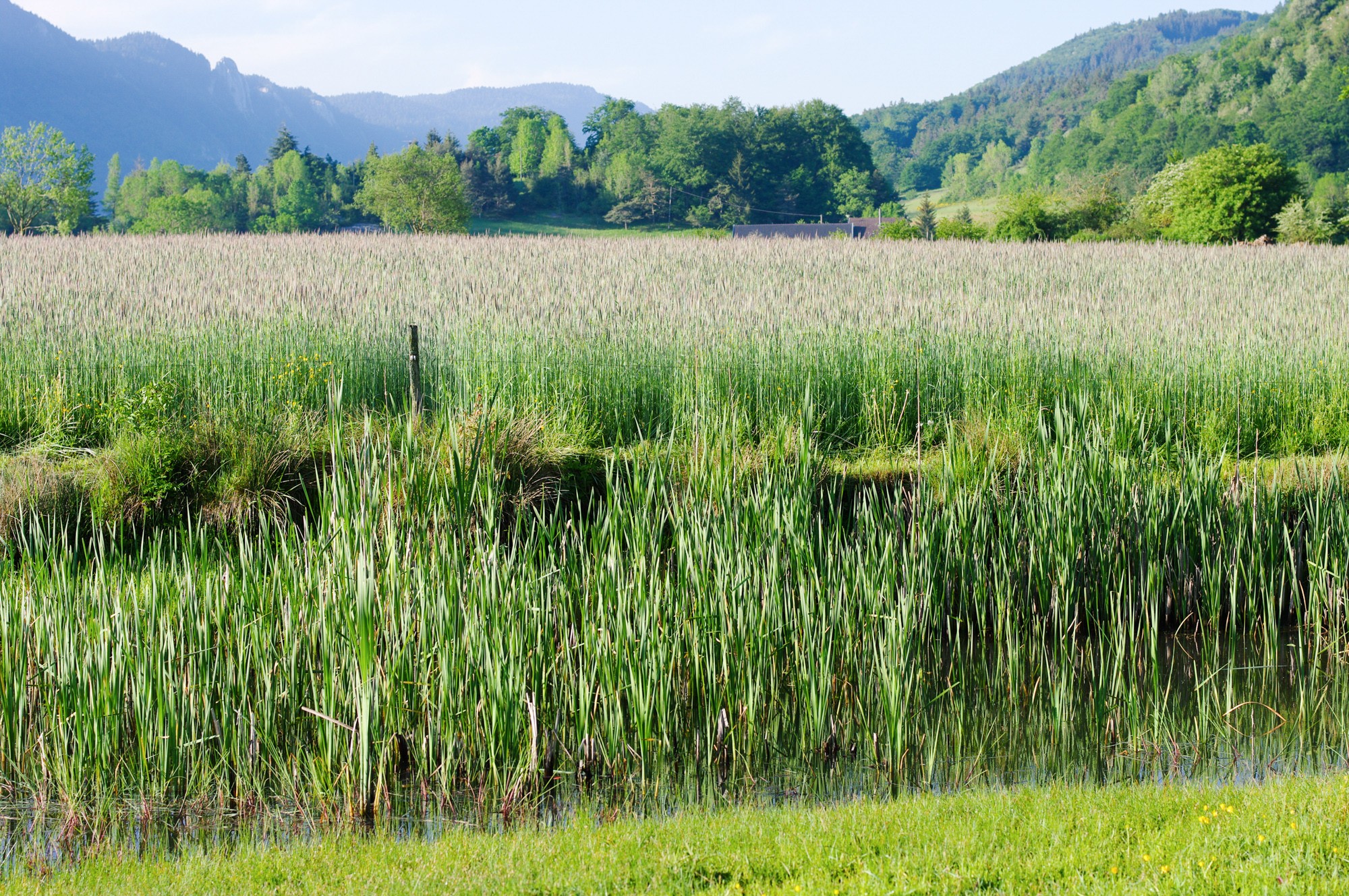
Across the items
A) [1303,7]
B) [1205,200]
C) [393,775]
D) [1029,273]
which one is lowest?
[393,775]

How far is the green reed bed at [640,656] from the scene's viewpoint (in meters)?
3.86

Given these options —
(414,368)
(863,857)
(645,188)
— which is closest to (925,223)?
(645,188)

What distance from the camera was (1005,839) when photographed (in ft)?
10.7

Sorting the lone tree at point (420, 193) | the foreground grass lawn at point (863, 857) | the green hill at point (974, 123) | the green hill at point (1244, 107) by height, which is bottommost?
the foreground grass lawn at point (863, 857)

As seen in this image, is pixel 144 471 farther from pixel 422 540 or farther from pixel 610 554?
pixel 610 554

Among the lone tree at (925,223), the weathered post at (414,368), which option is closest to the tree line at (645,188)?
the lone tree at (925,223)

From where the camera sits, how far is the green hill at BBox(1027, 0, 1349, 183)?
6781 cm

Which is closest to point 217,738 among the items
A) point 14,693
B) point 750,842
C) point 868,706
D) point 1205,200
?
point 14,693

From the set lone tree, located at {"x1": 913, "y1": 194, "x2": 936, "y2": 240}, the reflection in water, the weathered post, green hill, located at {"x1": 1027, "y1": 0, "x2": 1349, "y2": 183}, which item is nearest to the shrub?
lone tree, located at {"x1": 913, "y1": 194, "x2": 936, "y2": 240}

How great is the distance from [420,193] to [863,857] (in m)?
45.3

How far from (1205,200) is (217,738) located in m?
38.4

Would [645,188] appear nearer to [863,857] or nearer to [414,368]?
[414,368]

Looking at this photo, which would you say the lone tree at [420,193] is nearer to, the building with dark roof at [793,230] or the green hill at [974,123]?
the building with dark roof at [793,230]

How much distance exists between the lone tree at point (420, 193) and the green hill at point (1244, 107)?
1631 inches
